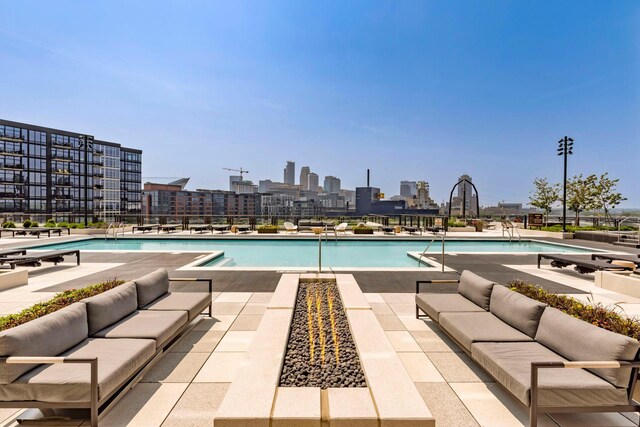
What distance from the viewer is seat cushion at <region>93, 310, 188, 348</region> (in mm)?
2943

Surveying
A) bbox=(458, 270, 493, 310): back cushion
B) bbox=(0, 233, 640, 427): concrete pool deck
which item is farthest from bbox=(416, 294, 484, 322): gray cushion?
bbox=(0, 233, 640, 427): concrete pool deck

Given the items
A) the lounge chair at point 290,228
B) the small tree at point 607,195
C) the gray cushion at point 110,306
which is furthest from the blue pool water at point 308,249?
the small tree at point 607,195

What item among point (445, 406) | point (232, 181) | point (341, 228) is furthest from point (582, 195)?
point (232, 181)

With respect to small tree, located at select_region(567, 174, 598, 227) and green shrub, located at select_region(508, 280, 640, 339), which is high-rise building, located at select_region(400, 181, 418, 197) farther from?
green shrub, located at select_region(508, 280, 640, 339)

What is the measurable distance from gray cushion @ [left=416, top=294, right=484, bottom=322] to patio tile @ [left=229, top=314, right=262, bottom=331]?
230 centimetres

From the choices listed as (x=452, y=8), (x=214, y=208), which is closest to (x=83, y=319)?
(x=452, y=8)

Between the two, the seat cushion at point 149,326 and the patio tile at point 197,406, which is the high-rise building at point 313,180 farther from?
the patio tile at point 197,406

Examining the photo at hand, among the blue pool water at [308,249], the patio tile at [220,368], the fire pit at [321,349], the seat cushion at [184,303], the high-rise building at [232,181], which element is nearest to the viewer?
the fire pit at [321,349]

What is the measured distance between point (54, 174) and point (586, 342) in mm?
66036

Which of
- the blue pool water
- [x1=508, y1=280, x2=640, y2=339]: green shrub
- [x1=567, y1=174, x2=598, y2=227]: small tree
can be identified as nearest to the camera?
[x1=508, y1=280, x2=640, y2=339]: green shrub

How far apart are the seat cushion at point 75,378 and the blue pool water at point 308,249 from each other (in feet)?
→ 21.7

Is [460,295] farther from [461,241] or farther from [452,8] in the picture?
[452,8]

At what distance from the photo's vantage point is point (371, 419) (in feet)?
6.05

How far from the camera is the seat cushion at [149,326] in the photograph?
294cm
